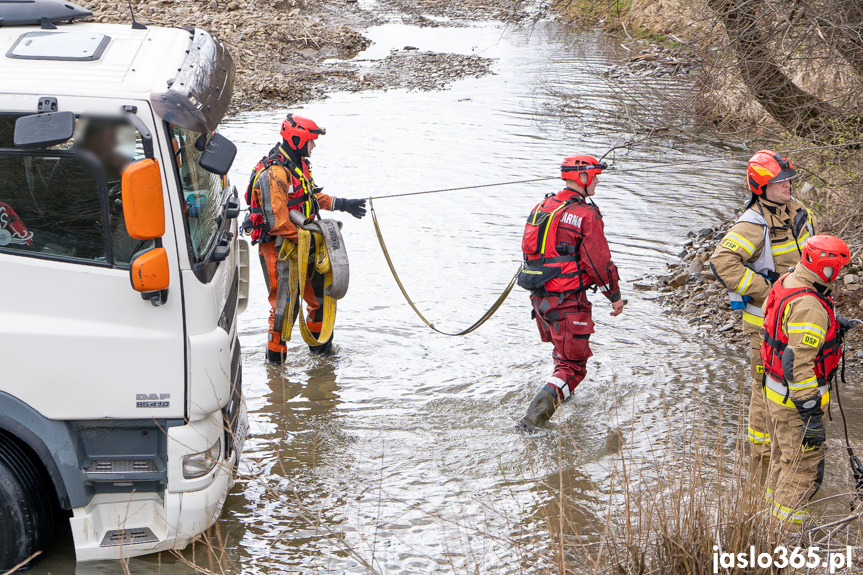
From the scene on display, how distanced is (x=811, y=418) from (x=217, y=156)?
3546mm

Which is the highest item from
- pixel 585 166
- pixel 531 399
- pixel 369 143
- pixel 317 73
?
pixel 317 73

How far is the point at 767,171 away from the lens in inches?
219

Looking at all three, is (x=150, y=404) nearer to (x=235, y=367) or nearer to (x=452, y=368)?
(x=235, y=367)

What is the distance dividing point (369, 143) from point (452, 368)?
33.5ft

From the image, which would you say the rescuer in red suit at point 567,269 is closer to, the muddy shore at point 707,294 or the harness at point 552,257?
the harness at point 552,257

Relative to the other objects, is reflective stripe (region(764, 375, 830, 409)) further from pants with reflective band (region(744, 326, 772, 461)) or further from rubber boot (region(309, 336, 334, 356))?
rubber boot (region(309, 336, 334, 356))

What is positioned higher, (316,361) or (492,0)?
(492,0)

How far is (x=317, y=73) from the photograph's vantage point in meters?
25.2

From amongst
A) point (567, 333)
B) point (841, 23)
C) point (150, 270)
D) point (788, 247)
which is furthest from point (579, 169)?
point (841, 23)

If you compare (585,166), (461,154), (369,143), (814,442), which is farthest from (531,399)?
(369,143)

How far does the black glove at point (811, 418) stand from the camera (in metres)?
4.70

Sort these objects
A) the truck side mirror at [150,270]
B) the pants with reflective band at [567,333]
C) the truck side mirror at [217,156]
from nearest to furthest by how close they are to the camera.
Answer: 1. the truck side mirror at [150,270]
2. the truck side mirror at [217,156]
3. the pants with reflective band at [567,333]

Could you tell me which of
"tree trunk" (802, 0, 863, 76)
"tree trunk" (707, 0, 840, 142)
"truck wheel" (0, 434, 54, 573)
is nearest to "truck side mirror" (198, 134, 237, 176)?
"truck wheel" (0, 434, 54, 573)

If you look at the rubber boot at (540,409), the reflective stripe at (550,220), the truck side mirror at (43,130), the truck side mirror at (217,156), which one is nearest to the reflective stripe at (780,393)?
the rubber boot at (540,409)
